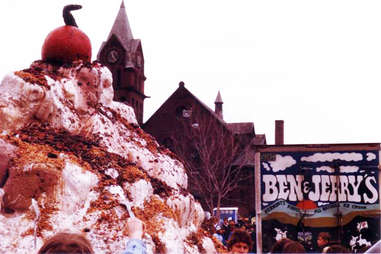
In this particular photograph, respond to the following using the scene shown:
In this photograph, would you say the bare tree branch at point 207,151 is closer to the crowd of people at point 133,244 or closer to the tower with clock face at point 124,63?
the tower with clock face at point 124,63

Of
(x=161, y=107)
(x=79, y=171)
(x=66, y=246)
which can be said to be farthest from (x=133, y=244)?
(x=161, y=107)

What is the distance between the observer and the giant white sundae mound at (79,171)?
9.92 m

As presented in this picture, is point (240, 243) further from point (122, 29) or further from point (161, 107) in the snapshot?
point (122, 29)

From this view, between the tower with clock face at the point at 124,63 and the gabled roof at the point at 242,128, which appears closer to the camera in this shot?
the tower with clock face at the point at 124,63

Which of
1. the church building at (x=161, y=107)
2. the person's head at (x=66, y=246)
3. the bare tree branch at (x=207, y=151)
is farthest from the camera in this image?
the church building at (x=161, y=107)

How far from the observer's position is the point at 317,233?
9.73 m

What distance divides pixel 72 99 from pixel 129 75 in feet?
113

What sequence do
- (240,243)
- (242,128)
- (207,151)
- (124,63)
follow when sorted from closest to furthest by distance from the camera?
(240,243) < (207,151) < (124,63) < (242,128)

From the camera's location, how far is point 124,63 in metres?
46.7

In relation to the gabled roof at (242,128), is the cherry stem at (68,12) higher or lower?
lower

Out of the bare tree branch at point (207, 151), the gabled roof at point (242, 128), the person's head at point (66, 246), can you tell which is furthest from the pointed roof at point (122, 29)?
the person's head at point (66, 246)

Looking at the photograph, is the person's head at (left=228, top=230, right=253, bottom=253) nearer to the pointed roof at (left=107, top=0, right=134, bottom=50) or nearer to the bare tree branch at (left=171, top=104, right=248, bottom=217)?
the bare tree branch at (left=171, top=104, right=248, bottom=217)

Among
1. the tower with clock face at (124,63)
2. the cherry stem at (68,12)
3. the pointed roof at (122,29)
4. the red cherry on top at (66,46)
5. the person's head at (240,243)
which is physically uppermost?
the pointed roof at (122,29)

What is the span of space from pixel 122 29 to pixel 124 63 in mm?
3283
